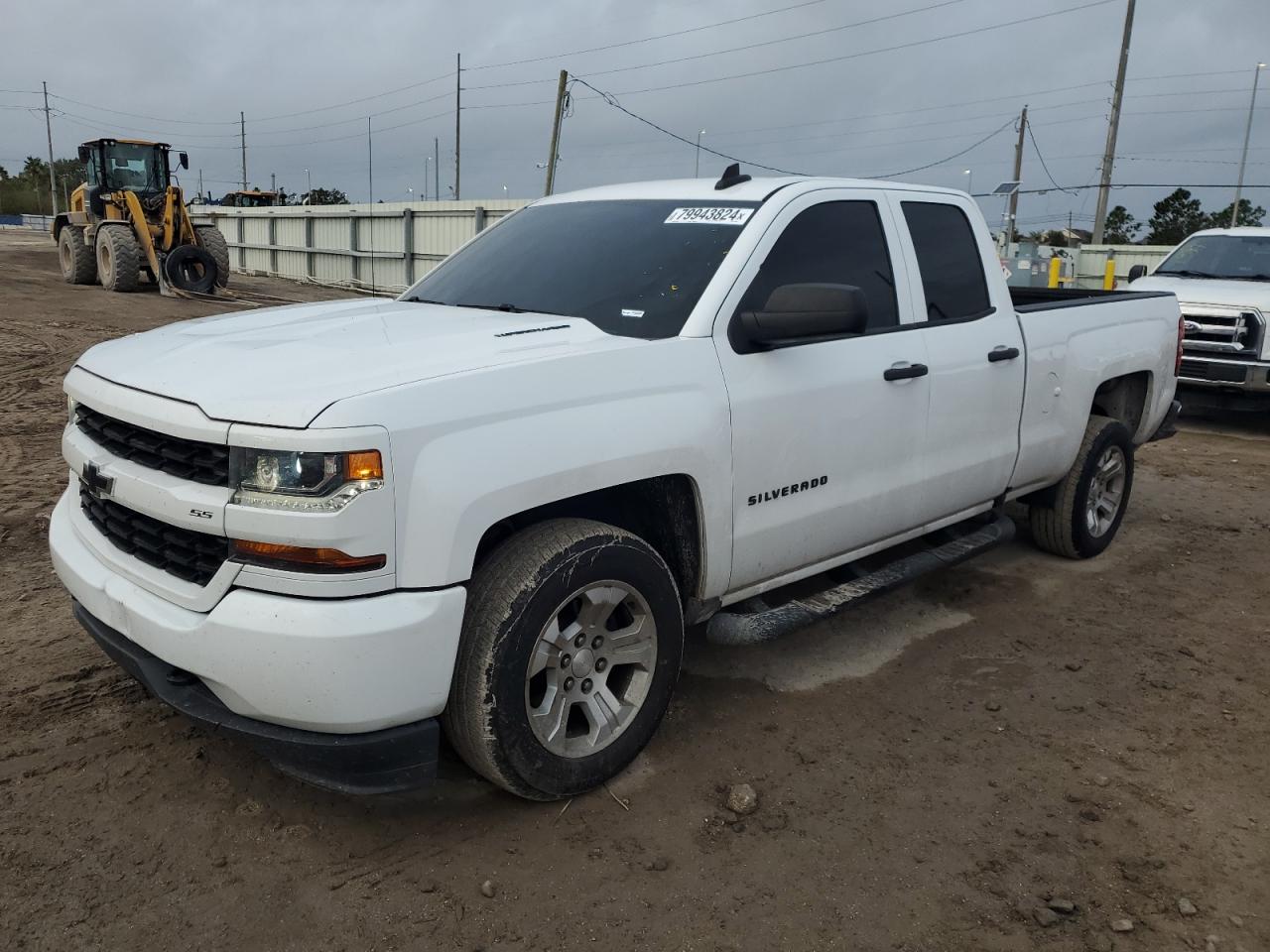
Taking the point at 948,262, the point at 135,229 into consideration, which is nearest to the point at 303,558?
the point at 948,262

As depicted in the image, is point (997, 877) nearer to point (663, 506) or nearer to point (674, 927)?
point (674, 927)

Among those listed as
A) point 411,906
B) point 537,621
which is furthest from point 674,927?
→ point 537,621

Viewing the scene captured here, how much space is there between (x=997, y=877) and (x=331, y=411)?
2.23 m

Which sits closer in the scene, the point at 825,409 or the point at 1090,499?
the point at 825,409

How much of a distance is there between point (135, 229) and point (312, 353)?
793 inches

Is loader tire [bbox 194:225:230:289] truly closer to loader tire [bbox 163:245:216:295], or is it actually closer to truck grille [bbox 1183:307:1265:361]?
loader tire [bbox 163:245:216:295]

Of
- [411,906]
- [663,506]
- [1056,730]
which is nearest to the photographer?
[411,906]

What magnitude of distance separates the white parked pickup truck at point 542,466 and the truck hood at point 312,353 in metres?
0.01

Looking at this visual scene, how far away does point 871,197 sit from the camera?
416cm

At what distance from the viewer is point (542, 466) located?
283 centimetres

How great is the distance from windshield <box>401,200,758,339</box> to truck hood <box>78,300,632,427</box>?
Answer: 166 millimetres

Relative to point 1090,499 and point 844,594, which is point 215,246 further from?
point 844,594

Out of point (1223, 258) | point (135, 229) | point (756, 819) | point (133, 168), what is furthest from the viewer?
point (133, 168)

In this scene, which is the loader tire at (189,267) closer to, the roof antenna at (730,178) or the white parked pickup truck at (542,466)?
the white parked pickup truck at (542,466)
